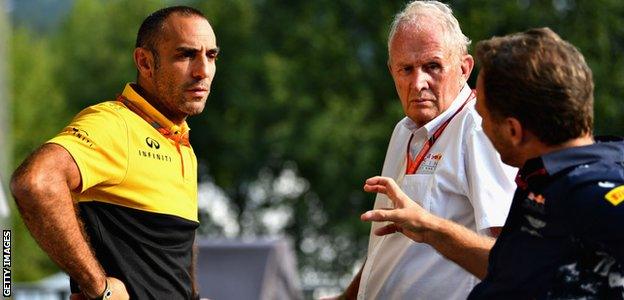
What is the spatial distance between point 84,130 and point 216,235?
33.7m

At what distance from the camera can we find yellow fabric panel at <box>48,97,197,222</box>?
397cm

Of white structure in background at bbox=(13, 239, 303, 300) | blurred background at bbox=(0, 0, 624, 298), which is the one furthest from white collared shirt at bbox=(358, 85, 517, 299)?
blurred background at bbox=(0, 0, 624, 298)

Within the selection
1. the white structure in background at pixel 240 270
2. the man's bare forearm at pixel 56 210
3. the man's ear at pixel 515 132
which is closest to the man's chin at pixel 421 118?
the man's bare forearm at pixel 56 210

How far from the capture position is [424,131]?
441 centimetres

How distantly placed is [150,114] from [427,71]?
3.12ft

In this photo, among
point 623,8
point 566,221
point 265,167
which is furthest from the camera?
point 265,167

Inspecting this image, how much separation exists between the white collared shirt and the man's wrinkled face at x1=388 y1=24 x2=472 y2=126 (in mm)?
47

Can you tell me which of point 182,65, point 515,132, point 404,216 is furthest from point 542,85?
point 182,65

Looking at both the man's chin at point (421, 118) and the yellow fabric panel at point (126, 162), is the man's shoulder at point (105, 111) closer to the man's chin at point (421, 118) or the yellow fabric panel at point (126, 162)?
the yellow fabric panel at point (126, 162)

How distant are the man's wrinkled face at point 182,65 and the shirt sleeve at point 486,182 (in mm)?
964

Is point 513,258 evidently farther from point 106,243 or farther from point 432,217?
point 106,243

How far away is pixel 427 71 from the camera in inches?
172

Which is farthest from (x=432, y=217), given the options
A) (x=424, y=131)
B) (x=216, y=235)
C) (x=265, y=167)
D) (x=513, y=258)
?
(x=216, y=235)

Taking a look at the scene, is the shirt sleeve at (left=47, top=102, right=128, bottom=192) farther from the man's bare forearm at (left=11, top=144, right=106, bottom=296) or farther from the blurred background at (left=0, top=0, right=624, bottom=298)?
the blurred background at (left=0, top=0, right=624, bottom=298)
